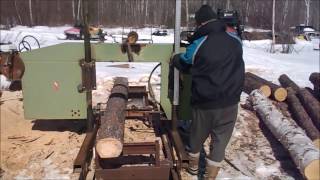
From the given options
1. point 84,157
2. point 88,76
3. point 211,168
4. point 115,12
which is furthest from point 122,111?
point 115,12

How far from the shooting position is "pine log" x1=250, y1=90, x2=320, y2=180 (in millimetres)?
3908

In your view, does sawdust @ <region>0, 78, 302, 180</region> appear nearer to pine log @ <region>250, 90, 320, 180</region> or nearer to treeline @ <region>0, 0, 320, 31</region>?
pine log @ <region>250, 90, 320, 180</region>

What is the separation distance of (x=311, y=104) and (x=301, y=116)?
0.39 m

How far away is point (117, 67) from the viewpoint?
33.4 feet

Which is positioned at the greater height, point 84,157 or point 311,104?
point 311,104

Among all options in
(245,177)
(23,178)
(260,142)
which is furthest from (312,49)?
(23,178)

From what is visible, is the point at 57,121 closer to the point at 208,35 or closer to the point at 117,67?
the point at 208,35

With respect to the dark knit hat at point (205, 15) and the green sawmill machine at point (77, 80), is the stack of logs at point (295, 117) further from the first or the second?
the dark knit hat at point (205, 15)

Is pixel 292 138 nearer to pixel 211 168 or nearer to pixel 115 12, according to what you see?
pixel 211 168

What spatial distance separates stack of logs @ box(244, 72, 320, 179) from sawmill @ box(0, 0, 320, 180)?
0.01 m

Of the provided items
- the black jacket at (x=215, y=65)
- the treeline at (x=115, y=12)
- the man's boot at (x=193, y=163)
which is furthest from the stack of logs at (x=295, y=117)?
the treeline at (x=115, y=12)

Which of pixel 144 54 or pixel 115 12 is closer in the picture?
pixel 144 54

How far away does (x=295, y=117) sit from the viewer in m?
6.05

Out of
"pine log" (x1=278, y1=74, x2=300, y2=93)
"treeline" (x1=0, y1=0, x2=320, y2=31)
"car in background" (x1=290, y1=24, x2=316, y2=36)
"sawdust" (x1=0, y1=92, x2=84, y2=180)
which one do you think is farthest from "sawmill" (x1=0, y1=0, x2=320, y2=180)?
"car in background" (x1=290, y1=24, x2=316, y2=36)
